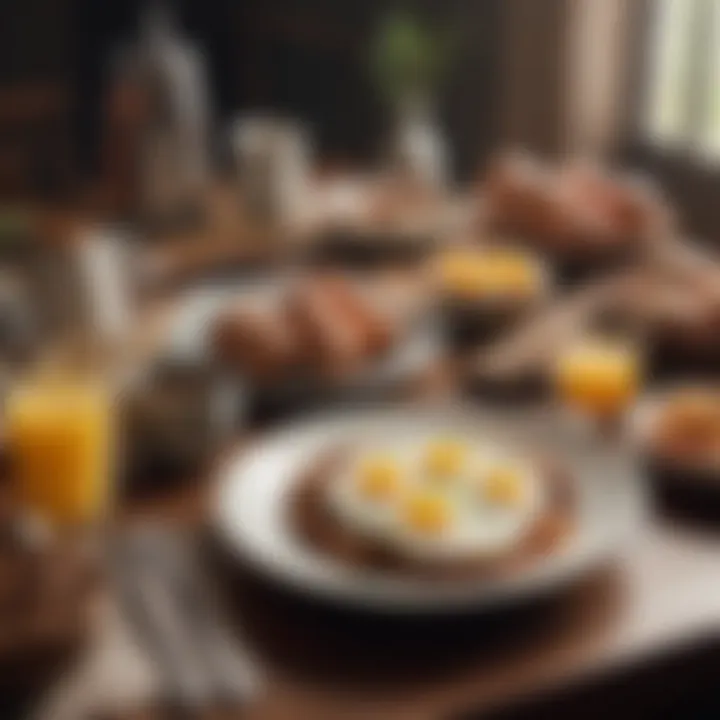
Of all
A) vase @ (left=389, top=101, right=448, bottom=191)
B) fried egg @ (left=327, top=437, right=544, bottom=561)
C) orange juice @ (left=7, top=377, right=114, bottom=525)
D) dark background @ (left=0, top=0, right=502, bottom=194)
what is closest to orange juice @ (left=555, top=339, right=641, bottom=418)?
fried egg @ (left=327, top=437, right=544, bottom=561)

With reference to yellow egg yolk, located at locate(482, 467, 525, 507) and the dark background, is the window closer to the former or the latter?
the dark background

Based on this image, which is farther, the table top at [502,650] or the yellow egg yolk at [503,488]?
the yellow egg yolk at [503,488]

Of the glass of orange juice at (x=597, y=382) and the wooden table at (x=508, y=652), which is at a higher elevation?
the glass of orange juice at (x=597, y=382)

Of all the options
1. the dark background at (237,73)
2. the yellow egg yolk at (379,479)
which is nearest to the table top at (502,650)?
the yellow egg yolk at (379,479)

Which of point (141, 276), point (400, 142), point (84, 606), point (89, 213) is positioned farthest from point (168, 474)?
point (400, 142)

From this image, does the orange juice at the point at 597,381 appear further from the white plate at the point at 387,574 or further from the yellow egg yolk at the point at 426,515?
the yellow egg yolk at the point at 426,515

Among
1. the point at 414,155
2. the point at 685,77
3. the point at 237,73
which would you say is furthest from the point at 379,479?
the point at 237,73

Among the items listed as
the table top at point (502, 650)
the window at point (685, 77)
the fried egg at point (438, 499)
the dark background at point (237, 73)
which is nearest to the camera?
the table top at point (502, 650)
